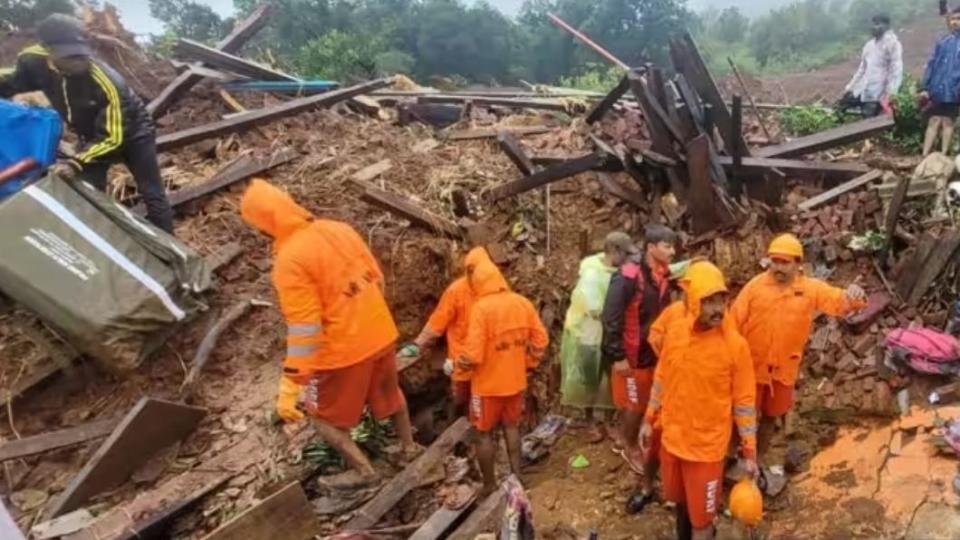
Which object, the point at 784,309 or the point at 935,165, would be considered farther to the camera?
the point at 935,165

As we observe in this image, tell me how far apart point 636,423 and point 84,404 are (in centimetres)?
385

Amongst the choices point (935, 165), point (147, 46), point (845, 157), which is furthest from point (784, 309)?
point (147, 46)

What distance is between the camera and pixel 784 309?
4.84 m

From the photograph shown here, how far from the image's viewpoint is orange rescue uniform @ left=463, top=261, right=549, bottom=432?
5.09 metres

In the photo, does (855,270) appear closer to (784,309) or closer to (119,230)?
(784,309)

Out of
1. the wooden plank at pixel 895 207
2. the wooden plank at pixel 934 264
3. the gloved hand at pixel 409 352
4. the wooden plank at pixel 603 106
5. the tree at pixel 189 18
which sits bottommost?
the gloved hand at pixel 409 352

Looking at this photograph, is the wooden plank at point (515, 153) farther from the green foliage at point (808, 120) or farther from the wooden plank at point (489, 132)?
the green foliage at point (808, 120)

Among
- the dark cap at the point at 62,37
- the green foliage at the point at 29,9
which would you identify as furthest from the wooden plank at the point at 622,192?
the green foliage at the point at 29,9

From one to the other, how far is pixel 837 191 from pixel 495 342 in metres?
4.12

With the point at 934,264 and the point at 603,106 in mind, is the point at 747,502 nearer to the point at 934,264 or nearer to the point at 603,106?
the point at 934,264

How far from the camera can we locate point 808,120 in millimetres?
9594

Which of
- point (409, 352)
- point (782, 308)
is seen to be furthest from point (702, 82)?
point (409, 352)

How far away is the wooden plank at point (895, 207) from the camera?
21.5ft

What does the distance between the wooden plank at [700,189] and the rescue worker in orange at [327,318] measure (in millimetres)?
3503
